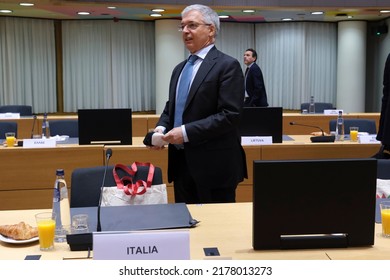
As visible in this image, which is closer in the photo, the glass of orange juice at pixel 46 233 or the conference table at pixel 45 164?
the glass of orange juice at pixel 46 233

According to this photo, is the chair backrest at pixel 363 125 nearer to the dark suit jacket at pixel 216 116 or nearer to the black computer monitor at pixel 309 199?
the dark suit jacket at pixel 216 116

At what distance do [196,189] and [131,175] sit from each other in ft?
1.35

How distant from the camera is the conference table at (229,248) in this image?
1841 mm

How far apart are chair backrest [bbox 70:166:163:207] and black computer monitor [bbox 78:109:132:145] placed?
1.60 m

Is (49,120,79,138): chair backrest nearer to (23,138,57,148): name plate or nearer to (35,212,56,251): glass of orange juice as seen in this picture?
(23,138,57,148): name plate

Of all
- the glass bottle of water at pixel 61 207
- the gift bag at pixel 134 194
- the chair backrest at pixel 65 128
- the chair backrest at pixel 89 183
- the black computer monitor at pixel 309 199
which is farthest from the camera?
the chair backrest at pixel 65 128

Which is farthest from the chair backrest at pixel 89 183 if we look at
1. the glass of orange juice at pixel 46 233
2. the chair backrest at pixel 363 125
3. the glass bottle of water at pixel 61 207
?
the chair backrest at pixel 363 125

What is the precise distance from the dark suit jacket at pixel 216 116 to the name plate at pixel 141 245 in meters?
1.24

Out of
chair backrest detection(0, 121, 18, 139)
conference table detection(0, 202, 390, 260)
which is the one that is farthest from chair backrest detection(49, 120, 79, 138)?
conference table detection(0, 202, 390, 260)

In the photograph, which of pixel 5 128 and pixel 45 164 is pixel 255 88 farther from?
pixel 45 164
